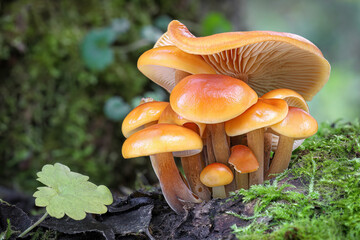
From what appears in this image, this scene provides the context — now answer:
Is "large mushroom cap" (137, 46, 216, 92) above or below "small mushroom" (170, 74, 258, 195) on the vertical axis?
above

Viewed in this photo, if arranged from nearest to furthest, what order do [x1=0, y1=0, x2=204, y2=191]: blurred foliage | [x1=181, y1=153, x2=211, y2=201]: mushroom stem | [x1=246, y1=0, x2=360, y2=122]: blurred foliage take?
[x1=181, y1=153, x2=211, y2=201]: mushroom stem → [x1=0, y1=0, x2=204, y2=191]: blurred foliage → [x1=246, y1=0, x2=360, y2=122]: blurred foliage

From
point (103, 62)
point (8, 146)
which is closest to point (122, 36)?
point (103, 62)

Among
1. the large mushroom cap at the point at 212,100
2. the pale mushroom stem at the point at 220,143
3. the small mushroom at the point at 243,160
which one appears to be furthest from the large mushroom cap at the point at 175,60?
the small mushroom at the point at 243,160

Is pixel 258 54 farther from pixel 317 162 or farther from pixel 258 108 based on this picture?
pixel 317 162

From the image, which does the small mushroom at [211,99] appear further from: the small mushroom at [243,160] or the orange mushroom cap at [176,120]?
the small mushroom at [243,160]

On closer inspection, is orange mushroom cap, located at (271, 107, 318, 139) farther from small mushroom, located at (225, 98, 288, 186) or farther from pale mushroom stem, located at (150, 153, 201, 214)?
pale mushroom stem, located at (150, 153, 201, 214)

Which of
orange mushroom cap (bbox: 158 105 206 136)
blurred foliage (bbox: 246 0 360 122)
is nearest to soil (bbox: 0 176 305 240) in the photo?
orange mushroom cap (bbox: 158 105 206 136)
